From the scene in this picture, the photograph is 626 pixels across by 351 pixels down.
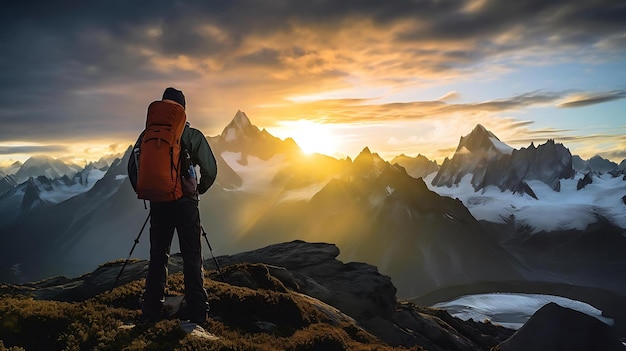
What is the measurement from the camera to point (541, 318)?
77.9 ft

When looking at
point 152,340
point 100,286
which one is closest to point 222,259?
point 100,286

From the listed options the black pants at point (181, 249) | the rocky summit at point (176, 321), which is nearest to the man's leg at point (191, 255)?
the black pants at point (181, 249)

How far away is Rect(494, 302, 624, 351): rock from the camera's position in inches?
902

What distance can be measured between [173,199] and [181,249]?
1.65 m

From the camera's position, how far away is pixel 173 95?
12.0 metres

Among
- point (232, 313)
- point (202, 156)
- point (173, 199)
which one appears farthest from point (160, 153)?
point (232, 313)

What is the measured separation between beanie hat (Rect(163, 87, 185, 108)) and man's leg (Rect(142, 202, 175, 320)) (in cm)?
300

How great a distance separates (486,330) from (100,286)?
293ft

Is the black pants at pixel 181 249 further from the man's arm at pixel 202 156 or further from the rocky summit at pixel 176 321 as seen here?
the man's arm at pixel 202 156

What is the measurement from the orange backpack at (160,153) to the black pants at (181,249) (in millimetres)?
660

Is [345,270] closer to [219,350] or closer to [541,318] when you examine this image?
[541,318]

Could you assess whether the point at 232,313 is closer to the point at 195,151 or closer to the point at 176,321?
the point at 176,321

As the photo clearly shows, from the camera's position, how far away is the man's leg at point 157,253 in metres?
11.9

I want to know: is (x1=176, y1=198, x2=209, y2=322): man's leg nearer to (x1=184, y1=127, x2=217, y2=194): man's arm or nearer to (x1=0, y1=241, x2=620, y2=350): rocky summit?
(x1=0, y1=241, x2=620, y2=350): rocky summit
